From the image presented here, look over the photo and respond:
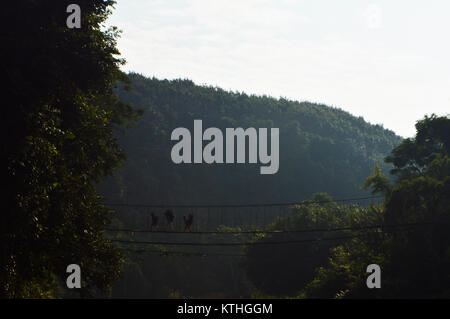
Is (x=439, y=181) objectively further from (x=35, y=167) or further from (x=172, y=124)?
(x=172, y=124)

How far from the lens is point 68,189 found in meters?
18.7

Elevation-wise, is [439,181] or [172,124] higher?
[172,124]

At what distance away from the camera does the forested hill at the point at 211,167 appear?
135 meters

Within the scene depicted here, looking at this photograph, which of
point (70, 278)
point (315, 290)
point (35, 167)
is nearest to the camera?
point (35, 167)

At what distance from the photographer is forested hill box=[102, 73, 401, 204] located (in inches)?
5325

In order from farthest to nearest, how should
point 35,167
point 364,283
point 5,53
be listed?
point 364,283
point 5,53
point 35,167

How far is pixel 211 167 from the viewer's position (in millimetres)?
160250

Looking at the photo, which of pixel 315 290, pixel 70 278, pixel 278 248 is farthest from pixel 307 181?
pixel 70 278

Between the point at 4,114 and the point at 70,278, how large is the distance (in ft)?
21.2

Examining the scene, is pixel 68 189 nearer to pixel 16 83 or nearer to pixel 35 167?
pixel 35 167

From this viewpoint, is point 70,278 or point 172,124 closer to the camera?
point 70,278
